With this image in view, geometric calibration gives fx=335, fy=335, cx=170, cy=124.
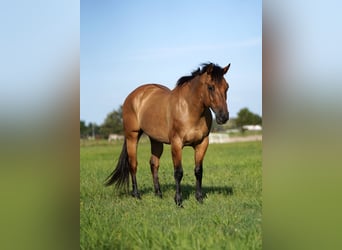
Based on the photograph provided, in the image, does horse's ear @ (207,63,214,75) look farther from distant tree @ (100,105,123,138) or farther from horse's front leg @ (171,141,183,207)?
distant tree @ (100,105,123,138)

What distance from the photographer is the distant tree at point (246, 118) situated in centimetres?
213

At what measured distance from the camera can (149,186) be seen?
362cm

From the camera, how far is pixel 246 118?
7.55ft

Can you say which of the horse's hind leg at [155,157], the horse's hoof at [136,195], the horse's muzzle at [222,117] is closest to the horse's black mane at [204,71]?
the horse's muzzle at [222,117]

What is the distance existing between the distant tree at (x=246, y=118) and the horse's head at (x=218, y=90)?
168 mm

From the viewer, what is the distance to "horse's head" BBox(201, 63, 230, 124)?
8.45 ft

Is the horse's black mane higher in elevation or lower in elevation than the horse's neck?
higher

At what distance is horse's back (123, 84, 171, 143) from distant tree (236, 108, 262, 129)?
→ 1.08 metres

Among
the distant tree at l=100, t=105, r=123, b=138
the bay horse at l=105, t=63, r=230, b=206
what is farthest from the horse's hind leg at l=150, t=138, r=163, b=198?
the distant tree at l=100, t=105, r=123, b=138

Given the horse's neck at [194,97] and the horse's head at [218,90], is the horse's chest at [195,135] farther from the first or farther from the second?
the horse's head at [218,90]

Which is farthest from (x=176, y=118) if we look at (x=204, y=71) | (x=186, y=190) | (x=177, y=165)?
(x=186, y=190)
